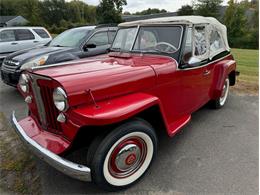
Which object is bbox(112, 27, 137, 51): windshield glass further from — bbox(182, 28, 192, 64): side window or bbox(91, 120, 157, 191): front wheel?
bbox(91, 120, 157, 191): front wheel

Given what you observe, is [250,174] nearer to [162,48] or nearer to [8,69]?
[162,48]

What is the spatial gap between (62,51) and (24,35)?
5.84m

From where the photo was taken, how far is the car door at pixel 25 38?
10.6 m

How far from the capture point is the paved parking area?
274cm

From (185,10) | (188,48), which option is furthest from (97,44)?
(185,10)

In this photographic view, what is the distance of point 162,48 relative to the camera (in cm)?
361

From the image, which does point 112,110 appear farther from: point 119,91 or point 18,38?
point 18,38

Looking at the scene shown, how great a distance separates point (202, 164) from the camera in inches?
125

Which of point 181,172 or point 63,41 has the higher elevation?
point 63,41

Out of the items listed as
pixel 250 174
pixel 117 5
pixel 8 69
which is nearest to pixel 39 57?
pixel 8 69

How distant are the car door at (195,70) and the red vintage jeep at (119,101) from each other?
0.01 meters

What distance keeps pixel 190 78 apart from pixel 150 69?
0.87 m

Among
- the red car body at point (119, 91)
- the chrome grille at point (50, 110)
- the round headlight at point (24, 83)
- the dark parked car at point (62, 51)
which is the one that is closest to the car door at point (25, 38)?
the dark parked car at point (62, 51)

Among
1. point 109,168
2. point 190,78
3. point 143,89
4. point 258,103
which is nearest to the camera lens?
point 109,168
